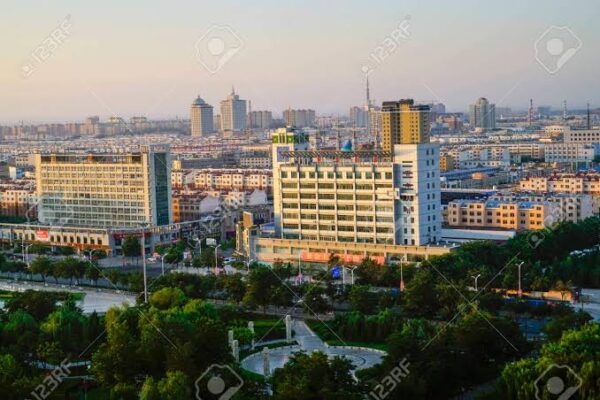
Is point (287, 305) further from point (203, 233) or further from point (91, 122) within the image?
point (91, 122)

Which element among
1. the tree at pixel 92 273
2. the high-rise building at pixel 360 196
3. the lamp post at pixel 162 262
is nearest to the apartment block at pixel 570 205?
the high-rise building at pixel 360 196

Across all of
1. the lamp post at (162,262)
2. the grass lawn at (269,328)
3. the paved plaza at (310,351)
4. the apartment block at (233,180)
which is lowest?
the paved plaza at (310,351)

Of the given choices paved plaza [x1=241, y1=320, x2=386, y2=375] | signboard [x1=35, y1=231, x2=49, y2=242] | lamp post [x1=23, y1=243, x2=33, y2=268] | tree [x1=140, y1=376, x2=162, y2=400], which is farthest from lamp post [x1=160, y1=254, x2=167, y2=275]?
tree [x1=140, y1=376, x2=162, y2=400]

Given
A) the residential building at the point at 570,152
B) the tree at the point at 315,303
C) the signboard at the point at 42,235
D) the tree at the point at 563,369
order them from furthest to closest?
1. the residential building at the point at 570,152
2. the signboard at the point at 42,235
3. the tree at the point at 315,303
4. the tree at the point at 563,369

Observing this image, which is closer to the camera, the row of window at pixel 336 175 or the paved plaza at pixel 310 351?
the paved plaza at pixel 310 351

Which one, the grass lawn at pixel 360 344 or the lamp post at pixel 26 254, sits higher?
the lamp post at pixel 26 254

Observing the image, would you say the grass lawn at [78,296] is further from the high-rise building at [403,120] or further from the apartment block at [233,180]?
the high-rise building at [403,120]

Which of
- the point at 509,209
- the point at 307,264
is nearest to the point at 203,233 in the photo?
the point at 307,264
